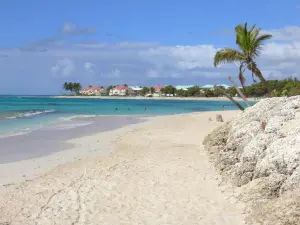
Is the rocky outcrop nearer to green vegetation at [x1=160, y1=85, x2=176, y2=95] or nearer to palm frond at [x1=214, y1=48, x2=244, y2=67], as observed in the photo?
palm frond at [x1=214, y1=48, x2=244, y2=67]

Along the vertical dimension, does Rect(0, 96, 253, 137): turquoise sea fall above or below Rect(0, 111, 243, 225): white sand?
below

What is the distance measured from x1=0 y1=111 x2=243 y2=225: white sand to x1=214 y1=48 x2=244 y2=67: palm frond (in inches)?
310

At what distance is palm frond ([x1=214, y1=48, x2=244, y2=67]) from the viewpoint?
1864 cm

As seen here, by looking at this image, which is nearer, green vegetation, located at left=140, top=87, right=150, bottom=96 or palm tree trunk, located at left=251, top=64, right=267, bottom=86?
palm tree trunk, located at left=251, top=64, right=267, bottom=86

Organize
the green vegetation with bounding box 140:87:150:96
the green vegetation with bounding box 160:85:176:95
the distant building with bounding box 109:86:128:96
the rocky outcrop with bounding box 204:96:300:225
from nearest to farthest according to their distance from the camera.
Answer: the rocky outcrop with bounding box 204:96:300:225, the green vegetation with bounding box 160:85:176:95, the green vegetation with bounding box 140:87:150:96, the distant building with bounding box 109:86:128:96

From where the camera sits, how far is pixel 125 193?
7.96 meters

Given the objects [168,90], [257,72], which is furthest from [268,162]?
[168,90]

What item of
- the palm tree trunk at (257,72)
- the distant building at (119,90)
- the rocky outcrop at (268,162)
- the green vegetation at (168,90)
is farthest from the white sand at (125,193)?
the distant building at (119,90)

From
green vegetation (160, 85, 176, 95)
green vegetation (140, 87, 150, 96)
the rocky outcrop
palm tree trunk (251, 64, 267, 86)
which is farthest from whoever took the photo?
green vegetation (140, 87, 150, 96)

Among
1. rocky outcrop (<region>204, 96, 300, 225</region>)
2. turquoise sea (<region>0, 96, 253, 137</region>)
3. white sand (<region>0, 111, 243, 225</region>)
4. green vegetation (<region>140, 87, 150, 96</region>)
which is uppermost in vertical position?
green vegetation (<region>140, 87, 150, 96</region>)

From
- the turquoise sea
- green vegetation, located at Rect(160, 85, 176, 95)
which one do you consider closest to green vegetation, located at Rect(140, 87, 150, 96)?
green vegetation, located at Rect(160, 85, 176, 95)

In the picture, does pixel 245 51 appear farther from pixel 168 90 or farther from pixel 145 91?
pixel 145 91

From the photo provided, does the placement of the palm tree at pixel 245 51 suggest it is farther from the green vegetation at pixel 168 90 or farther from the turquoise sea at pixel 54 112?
the green vegetation at pixel 168 90

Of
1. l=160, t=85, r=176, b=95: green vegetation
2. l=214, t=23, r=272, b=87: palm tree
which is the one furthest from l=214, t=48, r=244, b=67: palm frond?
l=160, t=85, r=176, b=95: green vegetation
